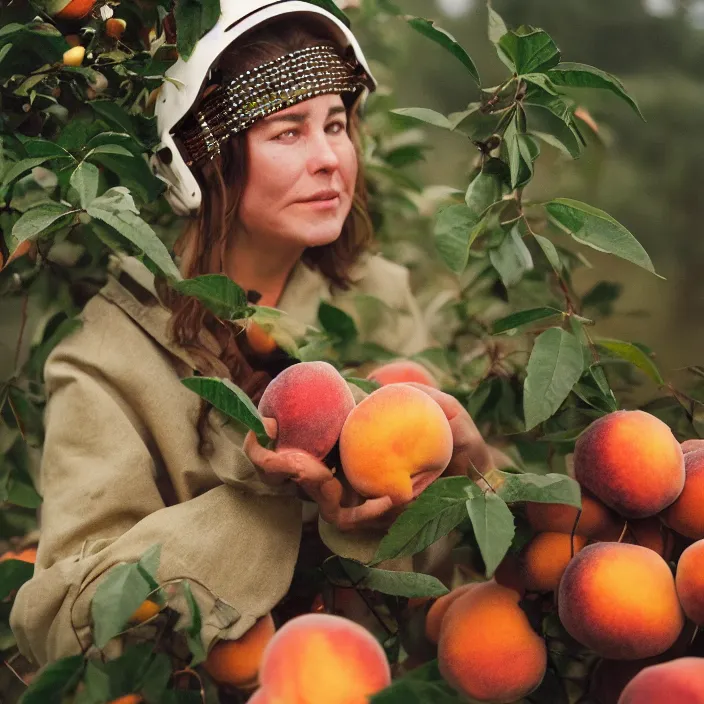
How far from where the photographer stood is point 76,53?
24.7 inches

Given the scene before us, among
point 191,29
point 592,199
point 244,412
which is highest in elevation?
point 191,29

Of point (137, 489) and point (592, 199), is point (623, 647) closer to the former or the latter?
point (137, 489)

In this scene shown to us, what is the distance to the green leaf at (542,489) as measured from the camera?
440 millimetres

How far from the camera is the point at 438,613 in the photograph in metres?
0.53

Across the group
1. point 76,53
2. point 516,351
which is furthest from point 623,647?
point 76,53

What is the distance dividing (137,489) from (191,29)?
1.10 feet

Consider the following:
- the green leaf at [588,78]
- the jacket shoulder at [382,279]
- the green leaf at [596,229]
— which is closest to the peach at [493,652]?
the green leaf at [596,229]

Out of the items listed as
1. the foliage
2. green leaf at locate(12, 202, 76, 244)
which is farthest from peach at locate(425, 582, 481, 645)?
green leaf at locate(12, 202, 76, 244)

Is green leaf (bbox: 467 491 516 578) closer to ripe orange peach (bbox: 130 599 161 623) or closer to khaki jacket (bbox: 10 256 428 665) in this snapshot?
khaki jacket (bbox: 10 256 428 665)

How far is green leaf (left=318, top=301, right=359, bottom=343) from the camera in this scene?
643mm

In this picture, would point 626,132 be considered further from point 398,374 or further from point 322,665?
point 322,665

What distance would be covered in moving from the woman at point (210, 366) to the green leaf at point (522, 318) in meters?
0.06

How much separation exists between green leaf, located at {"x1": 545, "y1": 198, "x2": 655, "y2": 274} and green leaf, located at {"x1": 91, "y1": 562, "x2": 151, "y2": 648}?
0.33 meters

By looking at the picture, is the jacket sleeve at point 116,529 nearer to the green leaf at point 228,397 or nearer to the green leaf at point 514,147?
the green leaf at point 228,397
